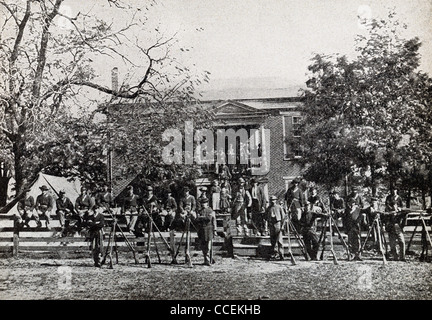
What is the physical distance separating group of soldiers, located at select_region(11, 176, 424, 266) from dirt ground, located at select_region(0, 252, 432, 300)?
1.08ft

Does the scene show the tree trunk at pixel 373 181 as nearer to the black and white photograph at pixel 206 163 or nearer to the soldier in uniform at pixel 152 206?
the black and white photograph at pixel 206 163

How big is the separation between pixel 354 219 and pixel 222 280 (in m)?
2.13

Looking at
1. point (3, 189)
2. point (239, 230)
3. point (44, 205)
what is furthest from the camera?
point (239, 230)

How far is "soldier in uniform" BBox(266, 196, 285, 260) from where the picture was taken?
5738 millimetres

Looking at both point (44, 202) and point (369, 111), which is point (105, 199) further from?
point (369, 111)

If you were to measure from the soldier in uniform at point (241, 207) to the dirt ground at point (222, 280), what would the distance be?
1.85ft

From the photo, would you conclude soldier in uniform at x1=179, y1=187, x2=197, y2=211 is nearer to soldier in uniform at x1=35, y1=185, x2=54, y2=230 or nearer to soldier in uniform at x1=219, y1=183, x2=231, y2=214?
soldier in uniform at x1=219, y1=183, x2=231, y2=214

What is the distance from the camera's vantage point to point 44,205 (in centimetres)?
594

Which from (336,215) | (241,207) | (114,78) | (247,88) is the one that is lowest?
(336,215)

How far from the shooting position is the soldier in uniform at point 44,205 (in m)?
5.91

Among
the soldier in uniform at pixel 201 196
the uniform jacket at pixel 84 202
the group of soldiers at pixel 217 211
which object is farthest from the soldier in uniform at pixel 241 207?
the uniform jacket at pixel 84 202

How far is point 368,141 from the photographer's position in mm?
5422

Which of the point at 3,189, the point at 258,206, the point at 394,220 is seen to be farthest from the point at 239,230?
the point at 3,189
